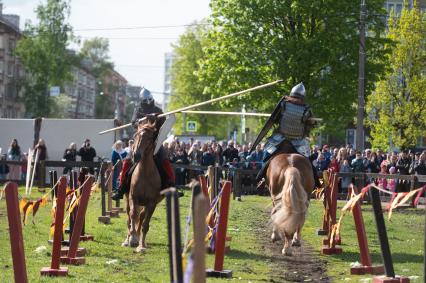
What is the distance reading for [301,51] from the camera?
3803 centimetres

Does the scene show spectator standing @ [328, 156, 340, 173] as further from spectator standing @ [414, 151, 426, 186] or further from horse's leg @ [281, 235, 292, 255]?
horse's leg @ [281, 235, 292, 255]

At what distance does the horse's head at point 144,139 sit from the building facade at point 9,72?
7961 centimetres

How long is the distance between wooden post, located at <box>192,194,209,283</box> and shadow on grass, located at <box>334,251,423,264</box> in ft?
24.5

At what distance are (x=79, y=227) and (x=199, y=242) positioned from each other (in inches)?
225

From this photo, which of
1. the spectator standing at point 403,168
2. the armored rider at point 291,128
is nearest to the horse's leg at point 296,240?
the armored rider at point 291,128

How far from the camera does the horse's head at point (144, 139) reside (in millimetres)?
14305

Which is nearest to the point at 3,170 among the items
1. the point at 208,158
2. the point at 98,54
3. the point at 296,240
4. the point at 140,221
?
the point at 208,158

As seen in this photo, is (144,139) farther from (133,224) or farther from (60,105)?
(60,105)

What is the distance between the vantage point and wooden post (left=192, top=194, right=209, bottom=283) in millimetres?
6055

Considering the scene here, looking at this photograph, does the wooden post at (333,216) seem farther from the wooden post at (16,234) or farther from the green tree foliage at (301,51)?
the green tree foliage at (301,51)

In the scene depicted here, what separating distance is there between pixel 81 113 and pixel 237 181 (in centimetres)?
12417

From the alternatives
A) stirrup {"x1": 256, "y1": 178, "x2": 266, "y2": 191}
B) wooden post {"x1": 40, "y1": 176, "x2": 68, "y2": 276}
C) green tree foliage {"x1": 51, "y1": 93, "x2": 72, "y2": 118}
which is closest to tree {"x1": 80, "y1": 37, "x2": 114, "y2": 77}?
green tree foliage {"x1": 51, "y1": 93, "x2": 72, "y2": 118}

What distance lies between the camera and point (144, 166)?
14.6 m

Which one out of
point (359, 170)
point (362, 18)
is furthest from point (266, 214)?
point (362, 18)
